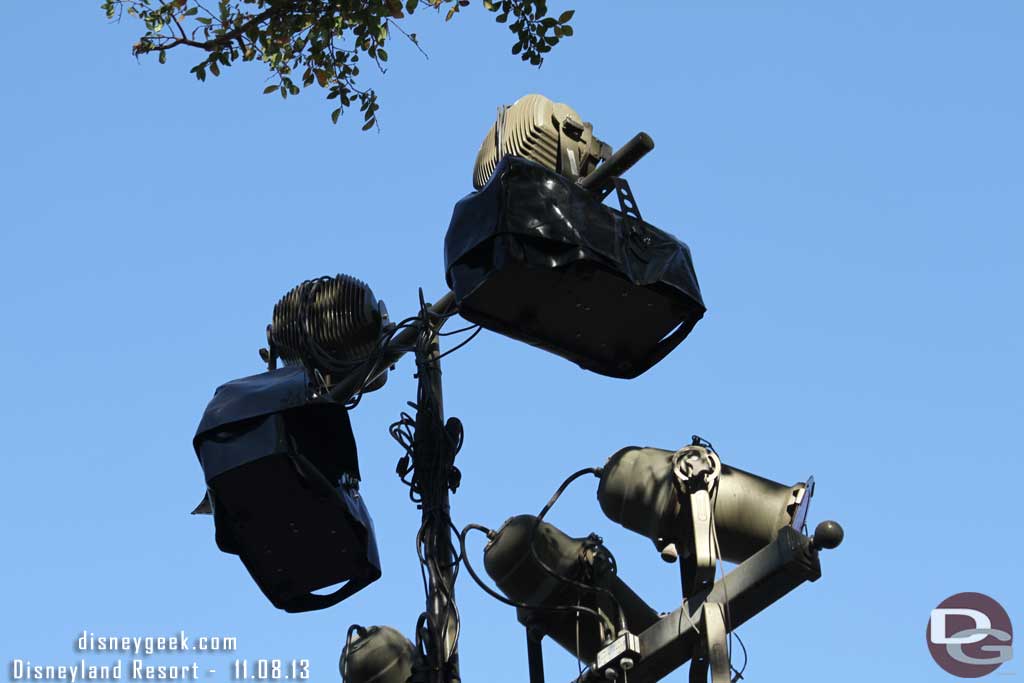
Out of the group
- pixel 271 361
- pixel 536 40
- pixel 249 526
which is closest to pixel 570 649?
pixel 249 526

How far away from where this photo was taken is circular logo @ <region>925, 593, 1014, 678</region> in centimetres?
1064

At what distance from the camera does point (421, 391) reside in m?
7.29

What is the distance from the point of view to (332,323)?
756cm

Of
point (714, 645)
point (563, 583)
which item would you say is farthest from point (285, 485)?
point (714, 645)

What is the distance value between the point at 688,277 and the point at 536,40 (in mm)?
2382

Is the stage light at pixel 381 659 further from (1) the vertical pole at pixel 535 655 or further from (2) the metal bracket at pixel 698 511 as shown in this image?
(2) the metal bracket at pixel 698 511

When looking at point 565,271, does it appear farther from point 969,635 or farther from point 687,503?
point 969,635

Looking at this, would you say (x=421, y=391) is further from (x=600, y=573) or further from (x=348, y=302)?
(x=600, y=573)

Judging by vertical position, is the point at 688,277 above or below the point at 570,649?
above

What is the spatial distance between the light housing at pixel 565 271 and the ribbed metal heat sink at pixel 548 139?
433mm

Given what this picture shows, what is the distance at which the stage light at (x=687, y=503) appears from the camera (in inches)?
250

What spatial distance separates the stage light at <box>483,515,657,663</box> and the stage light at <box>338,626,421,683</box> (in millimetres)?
507

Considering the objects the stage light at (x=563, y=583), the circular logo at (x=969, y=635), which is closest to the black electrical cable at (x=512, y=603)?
the stage light at (x=563, y=583)

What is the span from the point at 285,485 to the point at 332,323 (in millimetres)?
804
